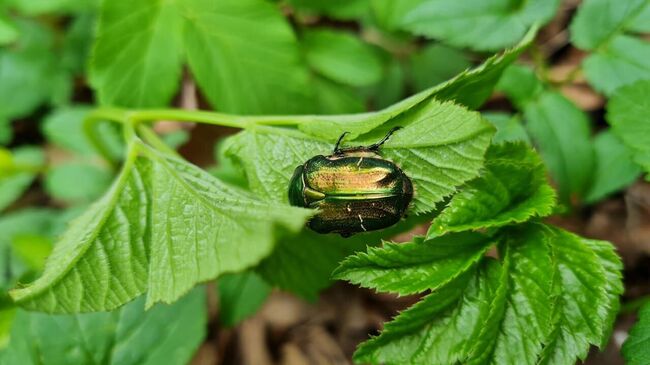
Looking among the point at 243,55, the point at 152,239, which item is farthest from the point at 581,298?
the point at 243,55

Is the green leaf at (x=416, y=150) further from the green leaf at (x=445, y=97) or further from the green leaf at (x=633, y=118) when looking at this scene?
the green leaf at (x=633, y=118)

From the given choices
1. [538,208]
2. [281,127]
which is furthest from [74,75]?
[538,208]

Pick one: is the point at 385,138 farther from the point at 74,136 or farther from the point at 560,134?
the point at 74,136

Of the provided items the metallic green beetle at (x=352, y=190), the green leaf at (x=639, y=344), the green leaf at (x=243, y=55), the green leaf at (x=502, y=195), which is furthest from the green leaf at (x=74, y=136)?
the green leaf at (x=639, y=344)

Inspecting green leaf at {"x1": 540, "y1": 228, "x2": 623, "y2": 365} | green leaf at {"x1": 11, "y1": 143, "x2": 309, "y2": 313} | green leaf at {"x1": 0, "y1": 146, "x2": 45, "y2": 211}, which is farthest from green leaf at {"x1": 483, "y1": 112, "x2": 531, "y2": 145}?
Answer: green leaf at {"x1": 0, "y1": 146, "x2": 45, "y2": 211}

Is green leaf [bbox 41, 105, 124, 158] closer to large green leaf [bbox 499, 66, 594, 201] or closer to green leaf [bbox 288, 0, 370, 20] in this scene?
green leaf [bbox 288, 0, 370, 20]

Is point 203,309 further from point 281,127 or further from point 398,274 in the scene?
point 398,274
